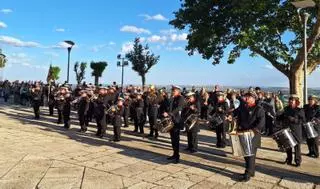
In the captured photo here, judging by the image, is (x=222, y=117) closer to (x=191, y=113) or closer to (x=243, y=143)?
(x=191, y=113)

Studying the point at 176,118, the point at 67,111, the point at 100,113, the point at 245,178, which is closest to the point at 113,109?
the point at 100,113

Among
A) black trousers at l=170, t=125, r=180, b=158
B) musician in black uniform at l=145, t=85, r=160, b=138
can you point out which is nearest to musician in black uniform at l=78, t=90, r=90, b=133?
musician in black uniform at l=145, t=85, r=160, b=138

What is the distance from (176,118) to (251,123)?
Result: 223cm

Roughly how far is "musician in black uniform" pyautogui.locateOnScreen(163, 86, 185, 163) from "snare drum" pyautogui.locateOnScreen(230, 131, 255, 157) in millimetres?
1795

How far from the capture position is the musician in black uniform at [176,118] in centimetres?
955

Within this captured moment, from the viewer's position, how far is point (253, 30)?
17891 millimetres

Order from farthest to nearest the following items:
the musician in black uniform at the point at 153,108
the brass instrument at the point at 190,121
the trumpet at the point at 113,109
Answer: the musician in black uniform at the point at 153,108 < the trumpet at the point at 113,109 < the brass instrument at the point at 190,121

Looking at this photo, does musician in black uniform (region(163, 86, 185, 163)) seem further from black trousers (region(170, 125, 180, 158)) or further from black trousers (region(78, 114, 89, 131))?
black trousers (region(78, 114, 89, 131))

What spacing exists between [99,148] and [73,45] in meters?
15.0

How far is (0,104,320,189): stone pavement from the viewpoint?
7.53 m

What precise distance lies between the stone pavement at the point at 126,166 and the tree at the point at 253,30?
665 cm

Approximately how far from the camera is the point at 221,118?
467 inches

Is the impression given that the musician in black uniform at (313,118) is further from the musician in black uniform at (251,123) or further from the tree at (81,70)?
the tree at (81,70)

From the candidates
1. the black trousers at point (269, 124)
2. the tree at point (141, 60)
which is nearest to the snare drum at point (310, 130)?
the black trousers at point (269, 124)
